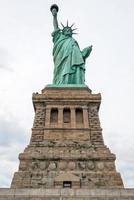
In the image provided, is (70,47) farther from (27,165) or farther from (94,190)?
(94,190)

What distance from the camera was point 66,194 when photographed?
1227 cm

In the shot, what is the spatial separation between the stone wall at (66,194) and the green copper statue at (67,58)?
1390 cm

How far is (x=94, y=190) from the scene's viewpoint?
1257 centimetres

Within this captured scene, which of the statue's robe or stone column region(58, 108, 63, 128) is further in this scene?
the statue's robe

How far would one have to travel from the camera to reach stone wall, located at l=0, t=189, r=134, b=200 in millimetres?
12172

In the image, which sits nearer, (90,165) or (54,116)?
(90,165)

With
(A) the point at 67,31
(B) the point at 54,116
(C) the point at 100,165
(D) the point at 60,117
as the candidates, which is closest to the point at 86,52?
(A) the point at 67,31

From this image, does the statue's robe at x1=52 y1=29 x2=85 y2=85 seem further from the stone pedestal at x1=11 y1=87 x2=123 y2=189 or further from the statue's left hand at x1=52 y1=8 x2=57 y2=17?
the statue's left hand at x1=52 y1=8 x2=57 y2=17

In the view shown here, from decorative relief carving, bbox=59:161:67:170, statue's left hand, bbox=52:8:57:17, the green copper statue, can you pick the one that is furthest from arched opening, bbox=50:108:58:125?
statue's left hand, bbox=52:8:57:17

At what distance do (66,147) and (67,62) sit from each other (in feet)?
30.5

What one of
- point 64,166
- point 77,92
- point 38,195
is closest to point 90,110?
point 77,92

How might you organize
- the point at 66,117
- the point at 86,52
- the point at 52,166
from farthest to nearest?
the point at 86,52, the point at 66,117, the point at 52,166

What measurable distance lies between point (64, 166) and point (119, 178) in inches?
133

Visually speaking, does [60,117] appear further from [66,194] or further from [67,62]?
[66,194]
